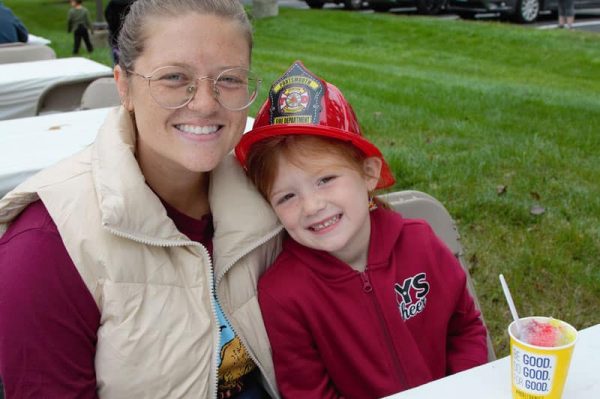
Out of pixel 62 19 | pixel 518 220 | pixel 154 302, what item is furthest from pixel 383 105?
pixel 62 19

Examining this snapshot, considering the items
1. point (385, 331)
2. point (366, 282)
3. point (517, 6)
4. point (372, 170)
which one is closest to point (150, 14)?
point (372, 170)

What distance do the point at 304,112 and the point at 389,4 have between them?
1814 cm

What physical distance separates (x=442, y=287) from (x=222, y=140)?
0.77m

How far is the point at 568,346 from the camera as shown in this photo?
1.39 meters

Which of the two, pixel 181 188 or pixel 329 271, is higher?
pixel 181 188

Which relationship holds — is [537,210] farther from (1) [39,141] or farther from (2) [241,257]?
(2) [241,257]

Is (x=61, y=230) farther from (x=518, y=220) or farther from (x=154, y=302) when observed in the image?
(x=518, y=220)

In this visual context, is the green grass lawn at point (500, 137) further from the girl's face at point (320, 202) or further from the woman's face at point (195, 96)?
the woman's face at point (195, 96)

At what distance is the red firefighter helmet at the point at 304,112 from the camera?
1.94m

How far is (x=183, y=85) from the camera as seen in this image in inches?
69.4

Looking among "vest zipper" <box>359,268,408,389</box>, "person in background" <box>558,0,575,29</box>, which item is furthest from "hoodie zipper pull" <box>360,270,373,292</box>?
"person in background" <box>558,0,575,29</box>

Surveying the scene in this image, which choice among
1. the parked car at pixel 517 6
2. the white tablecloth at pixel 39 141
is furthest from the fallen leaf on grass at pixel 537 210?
the parked car at pixel 517 6

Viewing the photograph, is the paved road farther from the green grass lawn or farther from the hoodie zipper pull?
the hoodie zipper pull

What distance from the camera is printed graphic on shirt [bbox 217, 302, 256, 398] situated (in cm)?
189
